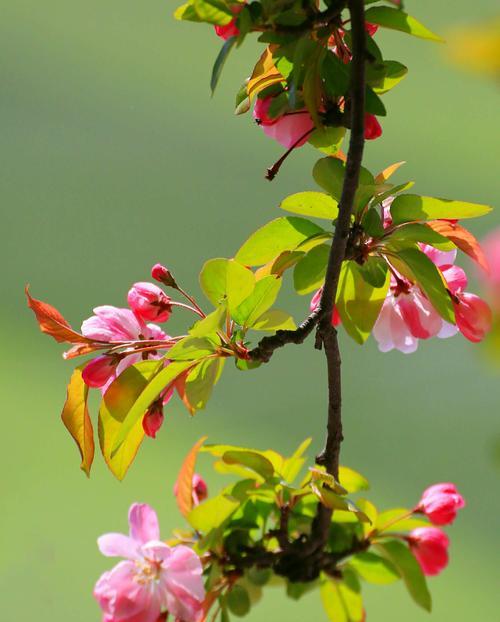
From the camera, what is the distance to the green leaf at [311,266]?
507 mm

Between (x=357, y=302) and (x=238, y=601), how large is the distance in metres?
0.19

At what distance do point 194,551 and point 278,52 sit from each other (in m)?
0.29

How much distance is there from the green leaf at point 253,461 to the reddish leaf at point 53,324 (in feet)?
0.35

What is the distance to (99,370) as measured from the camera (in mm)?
487

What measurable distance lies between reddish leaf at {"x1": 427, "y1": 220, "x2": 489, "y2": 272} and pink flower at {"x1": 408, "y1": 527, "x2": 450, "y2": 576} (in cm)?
18

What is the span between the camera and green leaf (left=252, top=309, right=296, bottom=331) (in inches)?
19.8

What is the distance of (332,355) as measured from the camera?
50 cm

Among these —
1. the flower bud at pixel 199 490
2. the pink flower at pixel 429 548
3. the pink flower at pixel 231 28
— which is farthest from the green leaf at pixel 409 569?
the pink flower at pixel 231 28

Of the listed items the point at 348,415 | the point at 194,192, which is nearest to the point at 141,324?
the point at 348,415

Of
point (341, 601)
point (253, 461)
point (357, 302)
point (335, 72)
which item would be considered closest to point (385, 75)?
point (335, 72)

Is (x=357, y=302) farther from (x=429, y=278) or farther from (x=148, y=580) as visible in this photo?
(x=148, y=580)

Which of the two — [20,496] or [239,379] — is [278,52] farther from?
[239,379]

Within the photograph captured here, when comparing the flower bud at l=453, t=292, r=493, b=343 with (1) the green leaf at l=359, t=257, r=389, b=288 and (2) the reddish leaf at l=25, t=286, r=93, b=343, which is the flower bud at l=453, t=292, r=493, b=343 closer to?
(1) the green leaf at l=359, t=257, r=389, b=288

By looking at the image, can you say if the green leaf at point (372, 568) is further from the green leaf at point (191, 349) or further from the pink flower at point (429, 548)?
the green leaf at point (191, 349)
